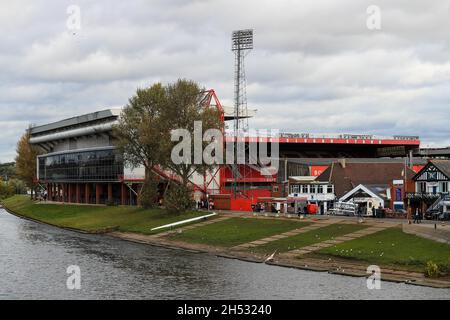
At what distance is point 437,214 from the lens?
8288 cm

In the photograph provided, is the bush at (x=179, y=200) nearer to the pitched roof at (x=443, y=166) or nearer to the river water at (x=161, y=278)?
the river water at (x=161, y=278)

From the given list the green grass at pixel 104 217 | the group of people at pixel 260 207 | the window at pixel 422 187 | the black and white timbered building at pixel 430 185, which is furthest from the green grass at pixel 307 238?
the group of people at pixel 260 207

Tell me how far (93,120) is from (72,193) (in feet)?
91.4

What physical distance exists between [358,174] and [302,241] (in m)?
54.7

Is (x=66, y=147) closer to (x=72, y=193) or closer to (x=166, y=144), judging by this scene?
(x=72, y=193)

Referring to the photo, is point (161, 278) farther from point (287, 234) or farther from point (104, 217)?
point (104, 217)

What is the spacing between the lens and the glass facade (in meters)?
144

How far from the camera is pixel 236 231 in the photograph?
83.7 metres

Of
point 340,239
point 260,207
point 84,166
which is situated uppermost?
point 84,166

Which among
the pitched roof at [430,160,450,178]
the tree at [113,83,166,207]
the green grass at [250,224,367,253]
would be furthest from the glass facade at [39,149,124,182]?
the pitched roof at [430,160,450,178]

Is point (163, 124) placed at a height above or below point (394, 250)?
above

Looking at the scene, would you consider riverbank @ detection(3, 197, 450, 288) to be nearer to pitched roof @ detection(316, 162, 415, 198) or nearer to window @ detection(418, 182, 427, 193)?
window @ detection(418, 182, 427, 193)

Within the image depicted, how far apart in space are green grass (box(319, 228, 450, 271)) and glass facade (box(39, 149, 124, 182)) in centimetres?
7292

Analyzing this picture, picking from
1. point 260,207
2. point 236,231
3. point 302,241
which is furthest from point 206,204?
point 302,241
